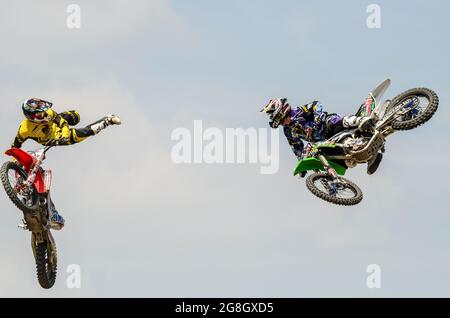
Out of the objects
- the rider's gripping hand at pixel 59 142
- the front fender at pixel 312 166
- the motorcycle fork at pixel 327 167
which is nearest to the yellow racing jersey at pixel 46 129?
the rider's gripping hand at pixel 59 142

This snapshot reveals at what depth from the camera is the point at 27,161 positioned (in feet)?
115

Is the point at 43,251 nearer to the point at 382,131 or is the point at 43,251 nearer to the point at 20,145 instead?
the point at 20,145

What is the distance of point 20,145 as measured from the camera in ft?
120

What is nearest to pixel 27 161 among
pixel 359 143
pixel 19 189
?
pixel 19 189

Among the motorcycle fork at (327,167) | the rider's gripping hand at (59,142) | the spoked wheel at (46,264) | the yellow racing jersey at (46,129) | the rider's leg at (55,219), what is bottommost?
the spoked wheel at (46,264)

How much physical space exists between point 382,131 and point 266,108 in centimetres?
358

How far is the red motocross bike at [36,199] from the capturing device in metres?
34.7

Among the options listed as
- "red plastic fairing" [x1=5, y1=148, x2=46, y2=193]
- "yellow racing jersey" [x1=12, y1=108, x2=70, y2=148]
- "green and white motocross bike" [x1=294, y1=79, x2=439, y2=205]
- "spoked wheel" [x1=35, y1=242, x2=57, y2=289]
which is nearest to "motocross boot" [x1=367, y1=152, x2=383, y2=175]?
"green and white motocross bike" [x1=294, y1=79, x2=439, y2=205]

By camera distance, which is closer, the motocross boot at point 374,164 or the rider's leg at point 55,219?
the rider's leg at point 55,219

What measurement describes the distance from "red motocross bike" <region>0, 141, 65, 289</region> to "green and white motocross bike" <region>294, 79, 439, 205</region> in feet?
23.4

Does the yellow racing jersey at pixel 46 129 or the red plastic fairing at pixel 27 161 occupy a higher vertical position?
the yellow racing jersey at pixel 46 129

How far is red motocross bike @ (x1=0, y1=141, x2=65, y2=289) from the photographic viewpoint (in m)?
34.7

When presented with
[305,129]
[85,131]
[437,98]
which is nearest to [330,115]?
[305,129]

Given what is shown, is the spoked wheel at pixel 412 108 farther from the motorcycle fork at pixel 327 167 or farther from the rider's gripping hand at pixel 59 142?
the rider's gripping hand at pixel 59 142
